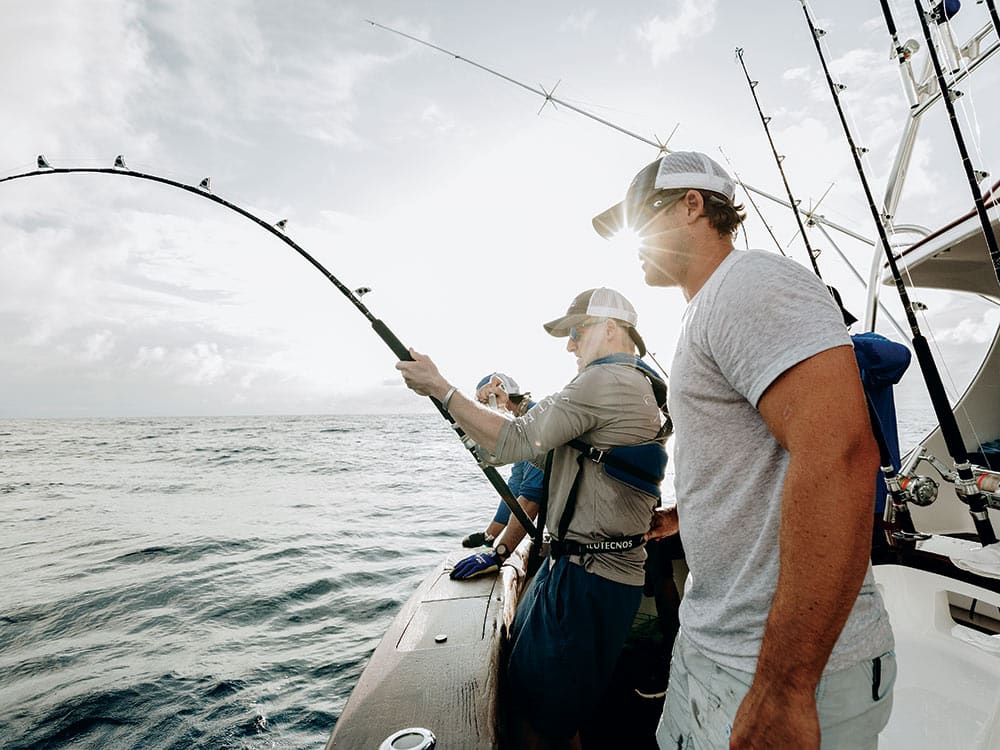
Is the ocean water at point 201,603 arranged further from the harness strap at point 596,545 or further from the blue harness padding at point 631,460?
the blue harness padding at point 631,460

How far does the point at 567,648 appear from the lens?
196 centimetres

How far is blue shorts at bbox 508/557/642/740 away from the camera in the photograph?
76.8 inches

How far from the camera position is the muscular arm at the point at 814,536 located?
0.82m

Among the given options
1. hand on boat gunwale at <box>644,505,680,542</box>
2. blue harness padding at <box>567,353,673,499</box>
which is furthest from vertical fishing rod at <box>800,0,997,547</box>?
blue harness padding at <box>567,353,673,499</box>

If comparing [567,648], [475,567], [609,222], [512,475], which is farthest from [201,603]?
[609,222]

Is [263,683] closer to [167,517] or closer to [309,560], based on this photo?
[309,560]

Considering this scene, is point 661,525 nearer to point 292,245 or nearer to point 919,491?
point 919,491

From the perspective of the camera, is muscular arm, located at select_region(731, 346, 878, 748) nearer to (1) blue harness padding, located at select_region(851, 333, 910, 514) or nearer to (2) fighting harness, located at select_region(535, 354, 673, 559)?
(2) fighting harness, located at select_region(535, 354, 673, 559)

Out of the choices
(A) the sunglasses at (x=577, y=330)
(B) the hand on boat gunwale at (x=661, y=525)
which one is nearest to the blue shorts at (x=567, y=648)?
(B) the hand on boat gunwale at (x=661, y=525)

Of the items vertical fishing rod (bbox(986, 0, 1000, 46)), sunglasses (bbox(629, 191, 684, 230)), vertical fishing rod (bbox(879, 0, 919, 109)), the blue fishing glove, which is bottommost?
the blue fishing glove

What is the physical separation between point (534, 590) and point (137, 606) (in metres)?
6.92

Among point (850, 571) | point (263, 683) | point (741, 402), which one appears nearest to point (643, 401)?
point (741, 402)

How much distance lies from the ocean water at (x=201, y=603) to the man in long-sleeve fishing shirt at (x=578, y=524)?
2.82 meters

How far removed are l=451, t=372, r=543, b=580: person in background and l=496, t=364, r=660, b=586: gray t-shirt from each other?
35 cm
